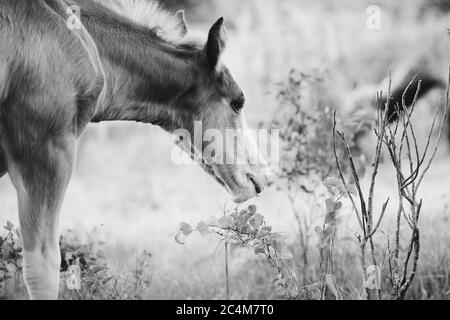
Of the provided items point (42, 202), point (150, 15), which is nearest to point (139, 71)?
point (150, 15)

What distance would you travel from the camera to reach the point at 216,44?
340 cm

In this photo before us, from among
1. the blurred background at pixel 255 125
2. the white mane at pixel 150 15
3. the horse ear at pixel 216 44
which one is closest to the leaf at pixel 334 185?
the horse ear at pixel 216 44

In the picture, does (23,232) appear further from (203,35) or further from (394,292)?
(394,292)

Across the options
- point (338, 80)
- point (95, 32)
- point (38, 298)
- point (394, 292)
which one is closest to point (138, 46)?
point (95, 32)

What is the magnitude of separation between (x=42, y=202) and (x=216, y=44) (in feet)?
3.75

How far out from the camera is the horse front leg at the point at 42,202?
2.94 meters

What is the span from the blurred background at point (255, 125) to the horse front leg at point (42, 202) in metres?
1.25

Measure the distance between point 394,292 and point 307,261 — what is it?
168 centimetres

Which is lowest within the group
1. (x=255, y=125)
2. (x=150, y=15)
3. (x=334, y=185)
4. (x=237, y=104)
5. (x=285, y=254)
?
(x=285, y=254)

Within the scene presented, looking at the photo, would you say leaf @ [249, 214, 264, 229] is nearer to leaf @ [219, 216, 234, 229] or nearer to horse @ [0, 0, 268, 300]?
leaf @ [219, 216, 234, 229]

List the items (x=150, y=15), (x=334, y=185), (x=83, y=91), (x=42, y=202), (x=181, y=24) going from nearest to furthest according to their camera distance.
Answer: (x=42, y=202)
(x=83, y=91)
(x=334, y=185)
(x=150, y=15)
(x=181, y=24)

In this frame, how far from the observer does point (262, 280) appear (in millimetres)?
5047

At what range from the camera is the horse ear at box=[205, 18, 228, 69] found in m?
3.33

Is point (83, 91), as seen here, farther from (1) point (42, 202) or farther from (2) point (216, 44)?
(2) point (216, 44)
